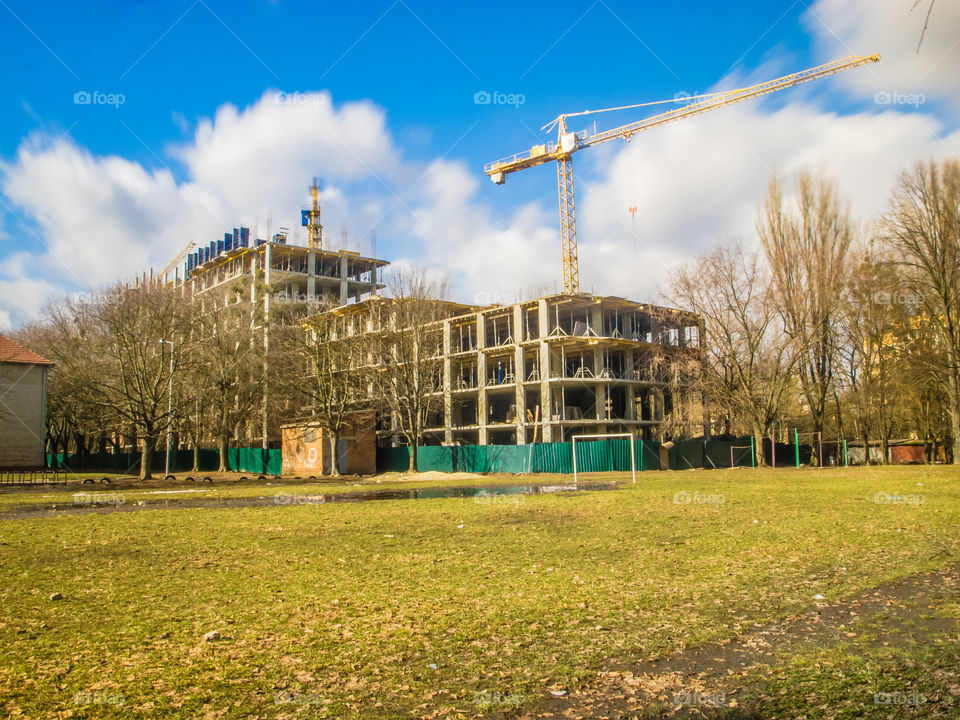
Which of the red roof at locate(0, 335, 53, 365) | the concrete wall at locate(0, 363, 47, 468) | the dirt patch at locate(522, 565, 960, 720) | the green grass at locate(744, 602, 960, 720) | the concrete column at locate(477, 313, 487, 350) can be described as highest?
the concrete column at locate(477, 313, 487, 350)

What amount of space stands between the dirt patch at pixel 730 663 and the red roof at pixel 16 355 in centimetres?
5093

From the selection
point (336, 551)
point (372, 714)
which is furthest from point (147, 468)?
point (372, 714)

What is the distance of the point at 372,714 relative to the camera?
4.55 meters

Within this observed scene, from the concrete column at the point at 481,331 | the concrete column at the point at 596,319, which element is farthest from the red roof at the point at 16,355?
the concrete column at the point at 596,319

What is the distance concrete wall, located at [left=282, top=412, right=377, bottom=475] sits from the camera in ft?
160

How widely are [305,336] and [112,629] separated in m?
43.9

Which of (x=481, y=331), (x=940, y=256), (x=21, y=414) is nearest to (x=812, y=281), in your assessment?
(x=940, y=256)

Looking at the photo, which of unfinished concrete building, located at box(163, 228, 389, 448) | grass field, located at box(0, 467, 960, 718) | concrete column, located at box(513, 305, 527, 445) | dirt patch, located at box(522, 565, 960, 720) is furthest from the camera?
unfinished concrete building, located at box(163, 228, 389, 448)

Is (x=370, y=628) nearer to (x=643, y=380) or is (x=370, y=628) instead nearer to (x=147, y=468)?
(x=147, y=468)

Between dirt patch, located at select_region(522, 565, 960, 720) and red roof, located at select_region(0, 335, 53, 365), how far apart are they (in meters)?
Result: 50.9

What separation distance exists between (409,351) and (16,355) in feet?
86.7

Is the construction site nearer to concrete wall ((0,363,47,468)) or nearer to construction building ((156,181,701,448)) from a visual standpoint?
construction building ((156,181,701,448))

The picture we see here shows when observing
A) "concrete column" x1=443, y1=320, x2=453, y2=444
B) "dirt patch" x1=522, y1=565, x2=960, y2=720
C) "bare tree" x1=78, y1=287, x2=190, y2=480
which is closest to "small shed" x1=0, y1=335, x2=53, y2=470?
"bare tree" x1=78, y1=287, x2=190, y2=480

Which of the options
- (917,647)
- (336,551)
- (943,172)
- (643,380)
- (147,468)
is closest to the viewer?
(917,647)
